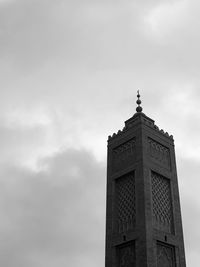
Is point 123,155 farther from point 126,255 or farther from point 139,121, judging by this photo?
point 126,255

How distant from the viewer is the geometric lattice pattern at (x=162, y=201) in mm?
33156

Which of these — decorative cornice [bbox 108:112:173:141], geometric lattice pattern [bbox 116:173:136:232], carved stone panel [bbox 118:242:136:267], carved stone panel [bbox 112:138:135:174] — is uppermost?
decorative cornice [bbox 108:112:173:141]

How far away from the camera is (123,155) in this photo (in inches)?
1449

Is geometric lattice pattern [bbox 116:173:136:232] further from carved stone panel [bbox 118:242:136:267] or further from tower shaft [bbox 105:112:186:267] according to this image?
carved stone panel [bbox 118:242:136:267]

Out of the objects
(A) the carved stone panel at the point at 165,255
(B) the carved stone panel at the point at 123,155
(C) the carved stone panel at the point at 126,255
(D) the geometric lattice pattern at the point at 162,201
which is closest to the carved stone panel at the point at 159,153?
(D) the geometric lattice pattern at the point at 162,201

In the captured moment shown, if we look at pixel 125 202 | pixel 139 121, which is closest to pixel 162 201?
pixel 125 202

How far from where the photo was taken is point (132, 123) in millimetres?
37719

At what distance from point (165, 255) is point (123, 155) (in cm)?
928

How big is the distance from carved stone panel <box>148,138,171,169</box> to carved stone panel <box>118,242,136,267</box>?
25.7 feet

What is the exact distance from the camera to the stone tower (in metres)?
31.4

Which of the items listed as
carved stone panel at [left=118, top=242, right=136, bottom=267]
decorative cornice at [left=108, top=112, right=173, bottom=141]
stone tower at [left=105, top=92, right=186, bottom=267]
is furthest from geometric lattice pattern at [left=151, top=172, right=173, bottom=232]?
decorative cornice at [left=108, top=112, right=173, bottom=141]

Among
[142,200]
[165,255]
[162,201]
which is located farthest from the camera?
[162,201]

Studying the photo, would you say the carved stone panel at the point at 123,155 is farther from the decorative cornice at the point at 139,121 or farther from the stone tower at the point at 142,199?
the decorative cornice at the point at 139,121

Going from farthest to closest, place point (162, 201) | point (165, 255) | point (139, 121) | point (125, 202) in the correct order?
point (139, 121), point (125, 202), point (162, 201), point (165, 255)
